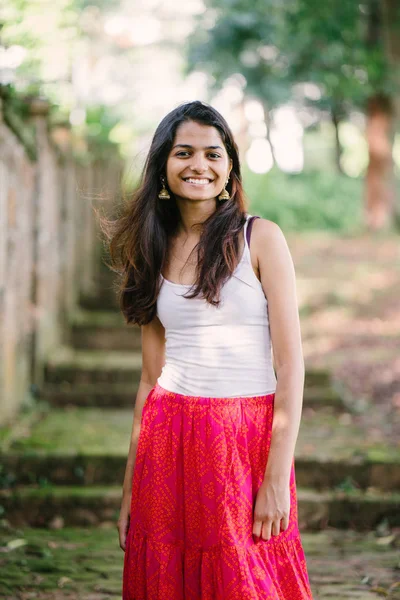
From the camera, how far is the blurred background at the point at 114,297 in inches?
163

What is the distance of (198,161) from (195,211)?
19 cm

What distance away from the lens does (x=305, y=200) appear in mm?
16141

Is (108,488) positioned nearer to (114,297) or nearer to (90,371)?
(90,371)

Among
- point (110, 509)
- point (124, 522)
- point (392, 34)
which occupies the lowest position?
point (110, 509)

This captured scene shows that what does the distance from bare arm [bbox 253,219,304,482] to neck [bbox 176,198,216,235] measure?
0.96 ft

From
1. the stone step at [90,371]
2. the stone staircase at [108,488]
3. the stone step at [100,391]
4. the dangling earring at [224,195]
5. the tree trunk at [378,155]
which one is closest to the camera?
the dangling earring at [224,195]

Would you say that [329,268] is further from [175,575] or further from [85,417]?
[175,575]

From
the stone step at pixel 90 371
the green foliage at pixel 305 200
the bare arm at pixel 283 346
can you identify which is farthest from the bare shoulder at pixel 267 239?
the green foliage at pixel 305 200

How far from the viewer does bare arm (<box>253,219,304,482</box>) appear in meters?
2.13

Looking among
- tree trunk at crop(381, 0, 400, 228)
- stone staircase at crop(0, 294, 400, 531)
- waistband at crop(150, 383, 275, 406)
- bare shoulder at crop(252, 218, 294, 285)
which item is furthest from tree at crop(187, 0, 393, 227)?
waistband at crop(150, 383, 275, 406)

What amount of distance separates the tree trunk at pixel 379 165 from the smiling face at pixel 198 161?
11840mm

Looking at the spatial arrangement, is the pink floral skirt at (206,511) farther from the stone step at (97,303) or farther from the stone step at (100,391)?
the stone step at (97,303)

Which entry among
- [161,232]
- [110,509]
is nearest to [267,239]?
[161,232]

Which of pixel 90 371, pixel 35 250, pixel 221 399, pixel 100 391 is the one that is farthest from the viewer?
pixel 90 371
